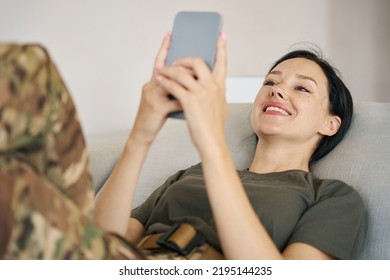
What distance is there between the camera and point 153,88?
966 mm

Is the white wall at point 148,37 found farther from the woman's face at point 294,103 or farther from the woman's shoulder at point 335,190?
the woman's shoulder at point 335,190

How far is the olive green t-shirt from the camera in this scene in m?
1.10

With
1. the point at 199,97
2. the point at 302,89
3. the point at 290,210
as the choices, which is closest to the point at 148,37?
the point at 302,89

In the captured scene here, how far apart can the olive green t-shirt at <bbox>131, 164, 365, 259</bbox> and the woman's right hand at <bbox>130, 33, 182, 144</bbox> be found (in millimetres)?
229

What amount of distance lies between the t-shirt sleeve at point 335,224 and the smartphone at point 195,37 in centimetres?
34

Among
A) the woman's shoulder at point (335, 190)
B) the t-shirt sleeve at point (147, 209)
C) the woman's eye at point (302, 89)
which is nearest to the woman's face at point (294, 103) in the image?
the woman's eye at point (302, 89)

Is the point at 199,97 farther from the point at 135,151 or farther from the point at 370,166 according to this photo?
the point at 370,166

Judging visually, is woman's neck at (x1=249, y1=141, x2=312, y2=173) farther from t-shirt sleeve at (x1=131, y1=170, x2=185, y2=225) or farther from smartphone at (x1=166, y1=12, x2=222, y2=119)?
smartphone at (x1=166, y1=12, x2=222, y2=119)

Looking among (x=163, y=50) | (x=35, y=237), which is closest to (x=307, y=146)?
(x=163, y=50)

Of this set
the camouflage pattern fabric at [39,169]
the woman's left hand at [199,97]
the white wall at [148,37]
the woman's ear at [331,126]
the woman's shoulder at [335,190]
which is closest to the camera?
the camouflage pattern fabric at [39,169]

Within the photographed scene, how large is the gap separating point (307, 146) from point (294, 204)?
0.28m

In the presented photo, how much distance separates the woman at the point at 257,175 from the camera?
35.4 inches

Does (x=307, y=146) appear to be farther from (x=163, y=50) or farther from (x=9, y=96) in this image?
(x=9, y=96)

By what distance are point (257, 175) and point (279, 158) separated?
84mm
